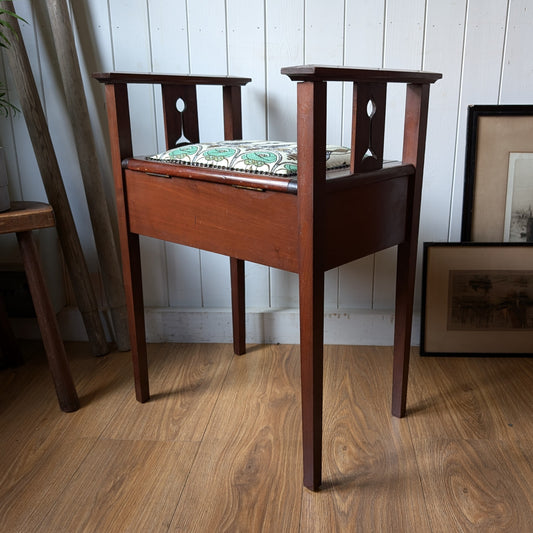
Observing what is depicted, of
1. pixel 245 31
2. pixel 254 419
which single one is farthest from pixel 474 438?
pixel 245 31

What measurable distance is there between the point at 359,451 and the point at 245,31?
1.00 metres

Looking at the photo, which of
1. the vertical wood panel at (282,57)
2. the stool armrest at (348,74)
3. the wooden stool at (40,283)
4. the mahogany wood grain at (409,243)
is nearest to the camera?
the stool armrest at (348,74)

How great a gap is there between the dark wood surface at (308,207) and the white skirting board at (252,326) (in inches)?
13.6

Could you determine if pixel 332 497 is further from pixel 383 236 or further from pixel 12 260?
pixel 12 260

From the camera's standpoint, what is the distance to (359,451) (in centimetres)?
111

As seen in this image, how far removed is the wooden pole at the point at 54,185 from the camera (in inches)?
53.0

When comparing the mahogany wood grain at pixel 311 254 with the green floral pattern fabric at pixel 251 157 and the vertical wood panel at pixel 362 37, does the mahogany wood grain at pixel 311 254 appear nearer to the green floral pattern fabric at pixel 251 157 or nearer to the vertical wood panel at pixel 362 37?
the green floral pattern fabric at pixel 251 157

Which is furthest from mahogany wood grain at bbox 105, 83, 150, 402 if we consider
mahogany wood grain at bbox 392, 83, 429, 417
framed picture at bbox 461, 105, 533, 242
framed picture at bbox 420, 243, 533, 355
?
framed picture at bbox 461, 105, 533, 242

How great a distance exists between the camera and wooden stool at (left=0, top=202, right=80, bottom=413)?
1.16m

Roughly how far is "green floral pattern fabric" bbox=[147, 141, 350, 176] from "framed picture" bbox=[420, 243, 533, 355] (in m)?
0.53

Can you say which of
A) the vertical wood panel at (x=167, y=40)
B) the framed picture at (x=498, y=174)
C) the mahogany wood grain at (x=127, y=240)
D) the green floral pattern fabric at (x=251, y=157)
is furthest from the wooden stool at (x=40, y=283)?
the framed picture at (x=498, y=174)

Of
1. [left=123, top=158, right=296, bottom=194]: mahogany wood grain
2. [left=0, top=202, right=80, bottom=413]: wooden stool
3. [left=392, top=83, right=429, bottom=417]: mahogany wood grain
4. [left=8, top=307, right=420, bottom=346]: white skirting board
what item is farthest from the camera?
[left=8, top=307, right=420, bottom=346]: white skirting board

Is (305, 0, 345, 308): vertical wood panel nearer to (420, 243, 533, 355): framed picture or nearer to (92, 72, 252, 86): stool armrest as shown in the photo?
(92, 72, 252, 86): stool armrest

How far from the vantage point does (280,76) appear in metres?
1.42
